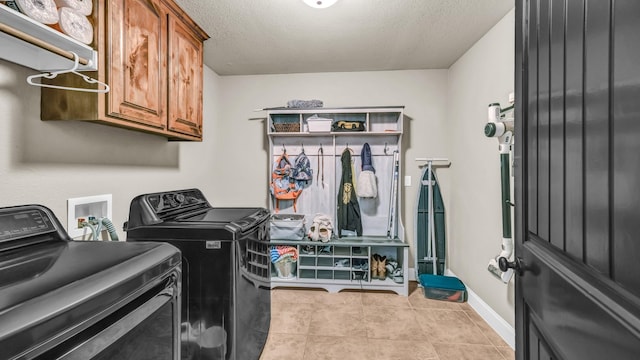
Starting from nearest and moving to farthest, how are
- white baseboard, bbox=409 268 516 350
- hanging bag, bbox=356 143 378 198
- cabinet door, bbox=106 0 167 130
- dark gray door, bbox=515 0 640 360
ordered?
1. dark gray door, bbox=515 0 640 360
2. cabinet door, bbox=106 0 167 130
3. white baseboard, bbox=409 268 516 350
4. hanging bag, bbox=356 143 378 198

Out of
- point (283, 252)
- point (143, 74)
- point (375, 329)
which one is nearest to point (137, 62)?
point (143, 74)

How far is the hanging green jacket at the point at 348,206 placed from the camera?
3.12 m

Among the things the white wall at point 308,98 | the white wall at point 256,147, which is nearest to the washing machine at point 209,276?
the white wall at point 256,147

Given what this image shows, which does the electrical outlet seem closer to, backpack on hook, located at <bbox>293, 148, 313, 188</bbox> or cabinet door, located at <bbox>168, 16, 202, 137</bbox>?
cabinet door, located at <bbox>168, 16, 202, 137</bbox>

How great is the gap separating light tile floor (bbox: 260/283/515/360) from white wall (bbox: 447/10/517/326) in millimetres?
287

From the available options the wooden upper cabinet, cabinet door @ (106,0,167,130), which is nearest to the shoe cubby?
the wooden upper cabinet

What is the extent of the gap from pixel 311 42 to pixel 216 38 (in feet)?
2.67

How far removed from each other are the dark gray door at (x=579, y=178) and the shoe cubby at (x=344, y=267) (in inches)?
77.5

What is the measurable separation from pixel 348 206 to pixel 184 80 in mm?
1968

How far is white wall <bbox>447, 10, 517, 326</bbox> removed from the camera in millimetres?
2135

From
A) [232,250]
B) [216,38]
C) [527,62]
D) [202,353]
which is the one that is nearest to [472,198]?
[527,62]

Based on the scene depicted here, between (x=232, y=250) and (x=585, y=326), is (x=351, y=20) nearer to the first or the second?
(x=232, y=250)

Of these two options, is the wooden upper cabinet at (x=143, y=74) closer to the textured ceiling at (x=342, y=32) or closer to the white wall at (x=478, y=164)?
the textured ceiling at (x=342, y=32)

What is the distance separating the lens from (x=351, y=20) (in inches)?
83.8
